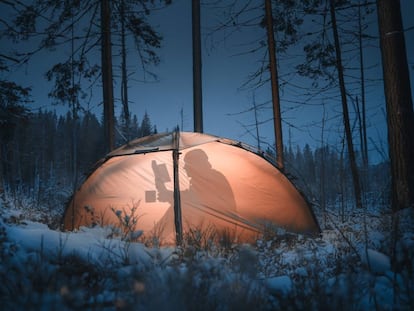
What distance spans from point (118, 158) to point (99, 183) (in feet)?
2.18

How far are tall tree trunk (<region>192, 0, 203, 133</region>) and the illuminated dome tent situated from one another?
441 cm

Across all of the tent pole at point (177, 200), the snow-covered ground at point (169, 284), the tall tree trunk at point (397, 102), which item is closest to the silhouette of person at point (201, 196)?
the tent pole at point (177, 200)

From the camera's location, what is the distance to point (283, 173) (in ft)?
19.4

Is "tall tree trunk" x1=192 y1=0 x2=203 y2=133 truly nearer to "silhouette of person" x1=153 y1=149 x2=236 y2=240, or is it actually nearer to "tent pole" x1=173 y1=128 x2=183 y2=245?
"silhouette of person" x1=153 y1=149 x2=236 y2=240

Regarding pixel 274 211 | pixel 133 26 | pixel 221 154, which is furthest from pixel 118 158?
pixel 133 26

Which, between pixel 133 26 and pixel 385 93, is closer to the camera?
pixel 385 93

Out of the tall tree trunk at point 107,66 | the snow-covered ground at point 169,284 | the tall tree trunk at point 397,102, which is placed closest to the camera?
the snow-covered ground at point 169,284

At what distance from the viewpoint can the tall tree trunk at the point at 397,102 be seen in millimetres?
4613

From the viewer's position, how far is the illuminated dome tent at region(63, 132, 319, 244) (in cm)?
480

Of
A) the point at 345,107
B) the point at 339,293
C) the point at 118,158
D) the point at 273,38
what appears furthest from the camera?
the point at 345,107

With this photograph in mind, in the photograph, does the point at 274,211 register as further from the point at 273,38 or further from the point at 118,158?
the point at 273,38

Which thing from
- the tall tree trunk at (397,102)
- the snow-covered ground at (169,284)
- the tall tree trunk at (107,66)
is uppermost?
the tall tree trunk at (107,66)

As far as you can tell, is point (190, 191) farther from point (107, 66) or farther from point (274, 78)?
point (107, 66)

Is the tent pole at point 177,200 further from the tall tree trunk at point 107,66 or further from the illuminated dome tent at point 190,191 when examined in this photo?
the tall tree trunk at point 107,66
